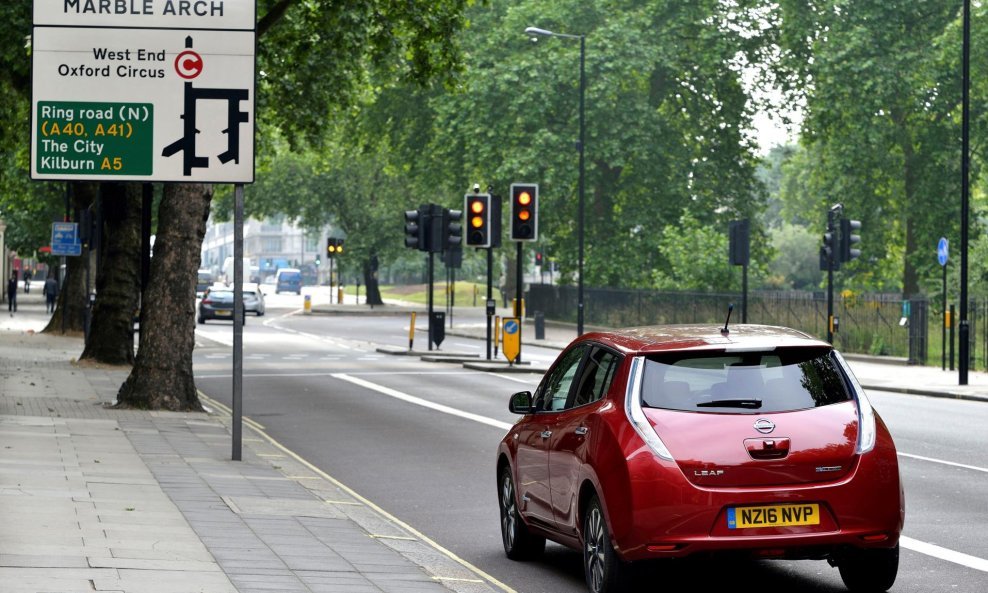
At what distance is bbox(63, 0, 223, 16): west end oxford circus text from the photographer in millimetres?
14703

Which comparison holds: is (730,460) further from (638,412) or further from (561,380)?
(561,380)

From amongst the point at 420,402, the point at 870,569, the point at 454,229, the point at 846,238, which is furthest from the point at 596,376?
the point at 454,229

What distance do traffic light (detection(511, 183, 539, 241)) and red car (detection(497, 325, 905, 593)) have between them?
2449 centimetres

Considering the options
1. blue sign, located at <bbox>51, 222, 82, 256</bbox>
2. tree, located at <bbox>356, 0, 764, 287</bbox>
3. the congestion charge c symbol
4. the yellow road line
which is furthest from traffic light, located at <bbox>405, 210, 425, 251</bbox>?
the congestion charge c symbol

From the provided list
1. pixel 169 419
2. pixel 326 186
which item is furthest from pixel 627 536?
pixel 326 186

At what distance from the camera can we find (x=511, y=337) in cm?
3359

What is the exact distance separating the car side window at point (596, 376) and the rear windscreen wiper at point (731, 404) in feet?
2.00

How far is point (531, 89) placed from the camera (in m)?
55.0

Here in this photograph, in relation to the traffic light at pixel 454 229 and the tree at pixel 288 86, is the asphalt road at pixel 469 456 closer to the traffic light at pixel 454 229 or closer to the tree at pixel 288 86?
the tree at pixel 288 86

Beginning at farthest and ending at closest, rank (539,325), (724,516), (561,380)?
(539,325), (561,380), (724,516)

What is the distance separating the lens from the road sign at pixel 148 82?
14.6 metres

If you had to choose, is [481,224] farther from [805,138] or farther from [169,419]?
[805,138]

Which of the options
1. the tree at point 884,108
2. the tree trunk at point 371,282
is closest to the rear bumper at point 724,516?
the tree at point 884,108

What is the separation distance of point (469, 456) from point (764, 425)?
8686 millimetres
